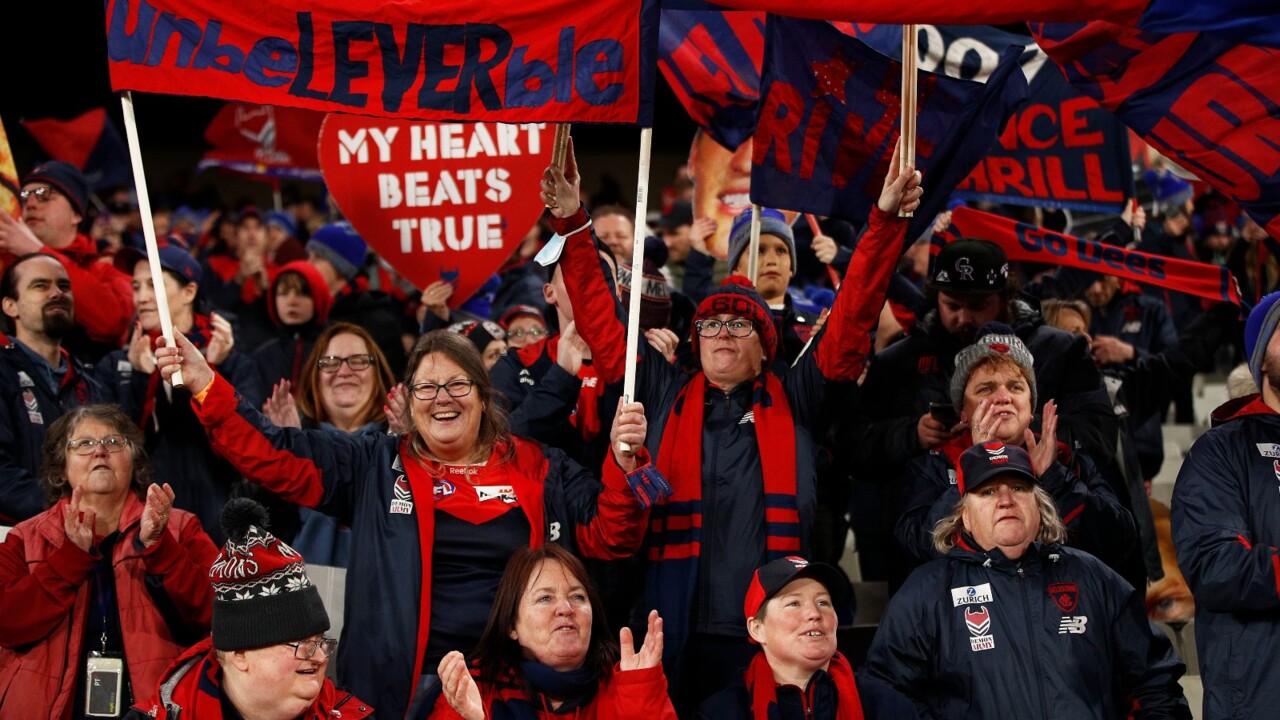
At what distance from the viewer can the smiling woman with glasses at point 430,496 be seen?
4633mm

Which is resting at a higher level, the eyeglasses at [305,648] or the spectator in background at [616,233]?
the spectator in background at [616,233]

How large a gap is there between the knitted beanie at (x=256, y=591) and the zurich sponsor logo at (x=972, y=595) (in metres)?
1.85

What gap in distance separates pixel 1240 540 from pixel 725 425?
1.62 metres

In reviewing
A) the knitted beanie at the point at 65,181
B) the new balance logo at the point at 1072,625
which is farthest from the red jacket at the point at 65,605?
the knitted beanie at the point at 65,181

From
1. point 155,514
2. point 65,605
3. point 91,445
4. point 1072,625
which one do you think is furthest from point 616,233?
point 1072,625

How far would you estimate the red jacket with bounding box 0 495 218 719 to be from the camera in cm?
467

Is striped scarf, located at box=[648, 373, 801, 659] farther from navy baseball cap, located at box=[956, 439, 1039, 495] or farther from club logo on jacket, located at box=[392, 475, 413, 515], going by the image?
club logo on jacket, located at box=[392, 475, 413, 515]

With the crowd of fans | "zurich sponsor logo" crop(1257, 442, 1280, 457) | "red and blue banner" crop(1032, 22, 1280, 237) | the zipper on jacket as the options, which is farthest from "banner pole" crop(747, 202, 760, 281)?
"zurich sponsor logo" crop(1257, 442, 1280, 457)

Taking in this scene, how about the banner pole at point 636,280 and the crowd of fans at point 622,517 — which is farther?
the banner pole at point 636,280

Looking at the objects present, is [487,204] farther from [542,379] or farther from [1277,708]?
[1277,708]

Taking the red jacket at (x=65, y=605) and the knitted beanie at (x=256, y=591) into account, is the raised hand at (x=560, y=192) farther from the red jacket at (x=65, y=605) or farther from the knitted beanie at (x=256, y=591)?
the red jacket at (x=65, y=605)

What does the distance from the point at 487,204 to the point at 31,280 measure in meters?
1.86

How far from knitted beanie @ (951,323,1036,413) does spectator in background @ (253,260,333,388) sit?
3.27m

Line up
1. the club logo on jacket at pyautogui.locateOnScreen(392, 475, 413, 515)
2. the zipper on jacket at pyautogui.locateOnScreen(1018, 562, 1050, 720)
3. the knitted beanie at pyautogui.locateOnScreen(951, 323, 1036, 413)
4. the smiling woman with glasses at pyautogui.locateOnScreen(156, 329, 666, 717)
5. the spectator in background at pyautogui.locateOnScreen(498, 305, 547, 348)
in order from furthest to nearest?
1. the spectator in background at pyautogui.locateOnScreen(498, 305, 547, 348)
2. the knitted beanie at pyautogui.locateOnScreen(951, 323, 1036, 413)
3. the club logo on jacket at pyautogui.locateOnScreen(392, 475, 413, 515)
4. the smiling woman with glasses at pyautogui.locateOnScreen(156, 329, 666, 717)
5. the zipper on jacket at pyautogui.locateOnScreen(1018, 562, 1050, 720)
